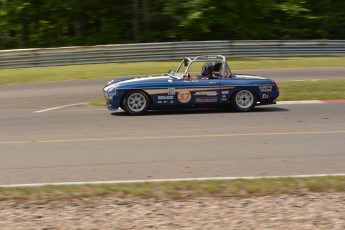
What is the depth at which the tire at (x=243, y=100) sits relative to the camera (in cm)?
1406

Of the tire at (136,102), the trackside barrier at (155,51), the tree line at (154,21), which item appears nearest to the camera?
the tire at (136,102)

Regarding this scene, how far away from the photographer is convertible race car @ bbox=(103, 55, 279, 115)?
13664 mm

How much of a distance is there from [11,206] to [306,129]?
695cm

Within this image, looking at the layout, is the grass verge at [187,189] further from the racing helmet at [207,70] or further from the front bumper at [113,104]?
the racing helmet at [207,70]

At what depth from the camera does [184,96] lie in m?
13.7

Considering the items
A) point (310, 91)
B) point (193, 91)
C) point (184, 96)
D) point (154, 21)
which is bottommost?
point (310, 91)

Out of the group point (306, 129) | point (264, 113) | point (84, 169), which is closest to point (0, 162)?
point (84, 169)

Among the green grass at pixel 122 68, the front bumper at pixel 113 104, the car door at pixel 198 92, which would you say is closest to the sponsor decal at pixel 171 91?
the car door at pixel 198 92

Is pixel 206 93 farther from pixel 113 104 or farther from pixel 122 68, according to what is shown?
pixel 122 68

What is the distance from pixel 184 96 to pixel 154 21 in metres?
18.4

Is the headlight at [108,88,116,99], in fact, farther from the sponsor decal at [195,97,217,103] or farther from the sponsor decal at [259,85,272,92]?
the sponsor decal at [259,85,272,92]

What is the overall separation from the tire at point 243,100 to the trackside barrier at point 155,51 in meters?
13.0

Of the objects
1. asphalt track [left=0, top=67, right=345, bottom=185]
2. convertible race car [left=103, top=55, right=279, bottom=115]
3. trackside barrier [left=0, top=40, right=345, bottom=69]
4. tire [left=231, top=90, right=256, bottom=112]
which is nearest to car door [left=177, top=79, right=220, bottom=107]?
convertible race car [left=103, top=55, right=279, bottom=115]

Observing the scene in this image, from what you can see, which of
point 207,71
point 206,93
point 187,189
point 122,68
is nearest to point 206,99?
point 206,93
